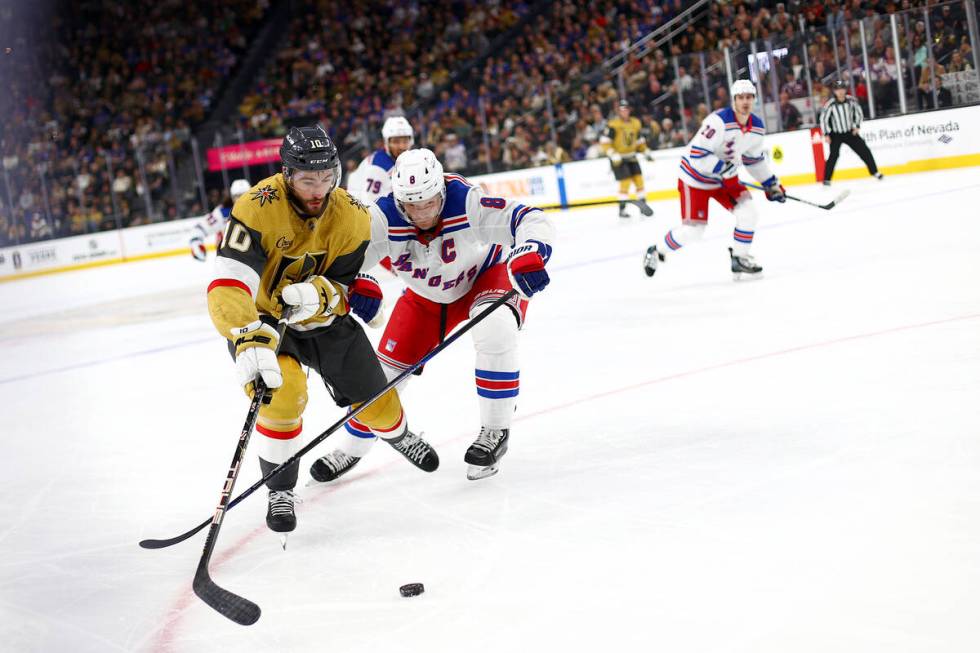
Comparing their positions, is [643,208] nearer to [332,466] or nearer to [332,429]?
[332,466]

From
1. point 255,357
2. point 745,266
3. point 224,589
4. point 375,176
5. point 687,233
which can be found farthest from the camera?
point 375,176

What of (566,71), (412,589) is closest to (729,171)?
(412,589)

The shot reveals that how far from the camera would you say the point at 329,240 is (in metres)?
3.20

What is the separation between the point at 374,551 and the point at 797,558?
1.17 metres

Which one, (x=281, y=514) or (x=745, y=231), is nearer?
(x=281, y=514)

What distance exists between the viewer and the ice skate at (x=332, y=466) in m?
3.73

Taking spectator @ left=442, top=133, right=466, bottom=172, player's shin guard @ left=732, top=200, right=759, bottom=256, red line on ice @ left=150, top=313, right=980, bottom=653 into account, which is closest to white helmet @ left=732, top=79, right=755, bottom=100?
player's shin guard @ left=732, top=200, right=759, bottom=256

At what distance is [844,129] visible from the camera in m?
11.7

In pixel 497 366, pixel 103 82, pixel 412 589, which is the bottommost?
pixel 412 589

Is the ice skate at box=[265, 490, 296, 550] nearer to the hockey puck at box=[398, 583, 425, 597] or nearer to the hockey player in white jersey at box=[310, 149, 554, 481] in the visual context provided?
the hockey player in white jersey at box=[310, 149, 554, 481]

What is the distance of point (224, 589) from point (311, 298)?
2.86 feet

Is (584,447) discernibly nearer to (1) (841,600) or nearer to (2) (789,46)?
(1) (841,600)

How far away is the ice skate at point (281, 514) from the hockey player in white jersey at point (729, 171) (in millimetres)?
4494

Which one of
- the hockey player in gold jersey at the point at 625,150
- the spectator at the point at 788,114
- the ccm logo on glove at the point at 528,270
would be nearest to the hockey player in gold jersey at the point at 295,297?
the ccm logo on glove at the point at 528,270
